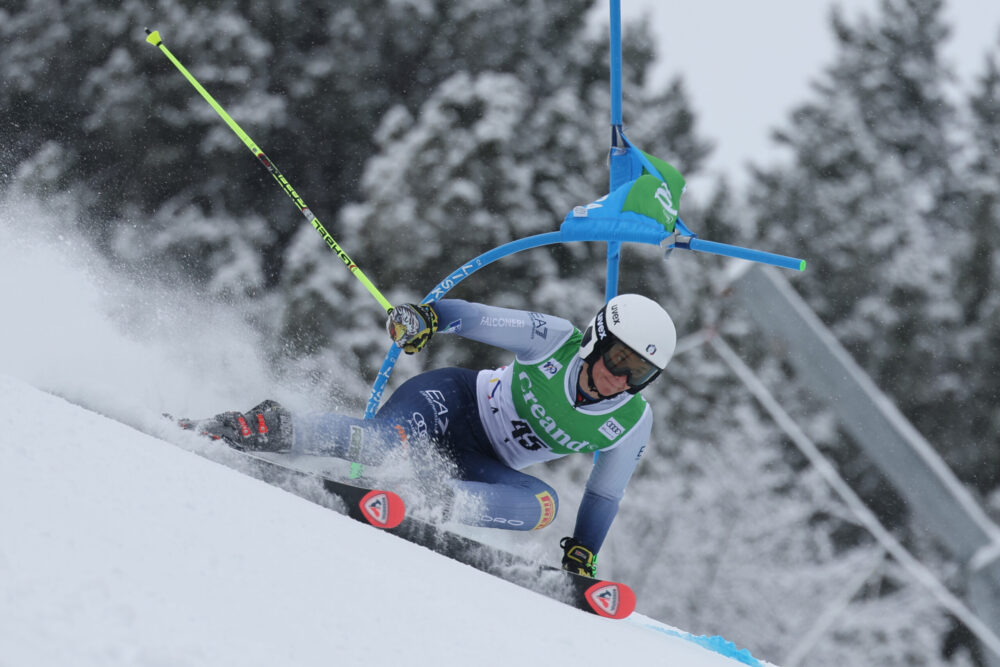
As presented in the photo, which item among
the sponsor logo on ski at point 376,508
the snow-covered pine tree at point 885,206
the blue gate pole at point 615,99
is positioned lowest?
the sponsor logo on ski at point 376,508

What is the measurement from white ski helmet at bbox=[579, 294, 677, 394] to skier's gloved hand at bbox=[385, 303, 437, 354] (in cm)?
60

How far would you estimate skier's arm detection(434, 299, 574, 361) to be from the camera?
394cm

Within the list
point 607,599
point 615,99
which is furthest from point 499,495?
point 615,99

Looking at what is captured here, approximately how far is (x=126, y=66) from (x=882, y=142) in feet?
49.4

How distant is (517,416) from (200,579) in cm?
236

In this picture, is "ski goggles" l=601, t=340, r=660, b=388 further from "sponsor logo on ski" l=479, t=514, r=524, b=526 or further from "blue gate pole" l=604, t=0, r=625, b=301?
"blue gate pole" l=604, t=0, r=625, b=301

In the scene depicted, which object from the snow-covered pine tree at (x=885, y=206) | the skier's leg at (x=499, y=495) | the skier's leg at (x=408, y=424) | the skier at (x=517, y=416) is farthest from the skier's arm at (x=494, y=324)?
the snow-covered pine tree at (x=885, y=206)

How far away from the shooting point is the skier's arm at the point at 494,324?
12.9 ft

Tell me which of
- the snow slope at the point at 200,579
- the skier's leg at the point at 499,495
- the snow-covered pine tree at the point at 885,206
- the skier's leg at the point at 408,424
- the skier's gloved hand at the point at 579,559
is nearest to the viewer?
the snow slope at the point at 200,579

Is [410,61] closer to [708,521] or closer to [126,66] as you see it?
[126,66]

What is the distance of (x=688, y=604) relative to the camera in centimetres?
1362

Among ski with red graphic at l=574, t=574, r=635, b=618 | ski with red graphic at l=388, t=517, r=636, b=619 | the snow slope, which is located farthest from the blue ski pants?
the snow slope

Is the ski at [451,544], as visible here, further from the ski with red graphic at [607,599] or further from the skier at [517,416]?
the skier at [517,416]

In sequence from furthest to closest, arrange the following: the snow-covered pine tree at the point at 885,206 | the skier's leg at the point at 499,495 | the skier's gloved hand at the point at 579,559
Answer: the snow-covered pine tree at the point at 885,206, the skier's gloved hand at the point at 579,559, the skier's leg at the point at 499,495
